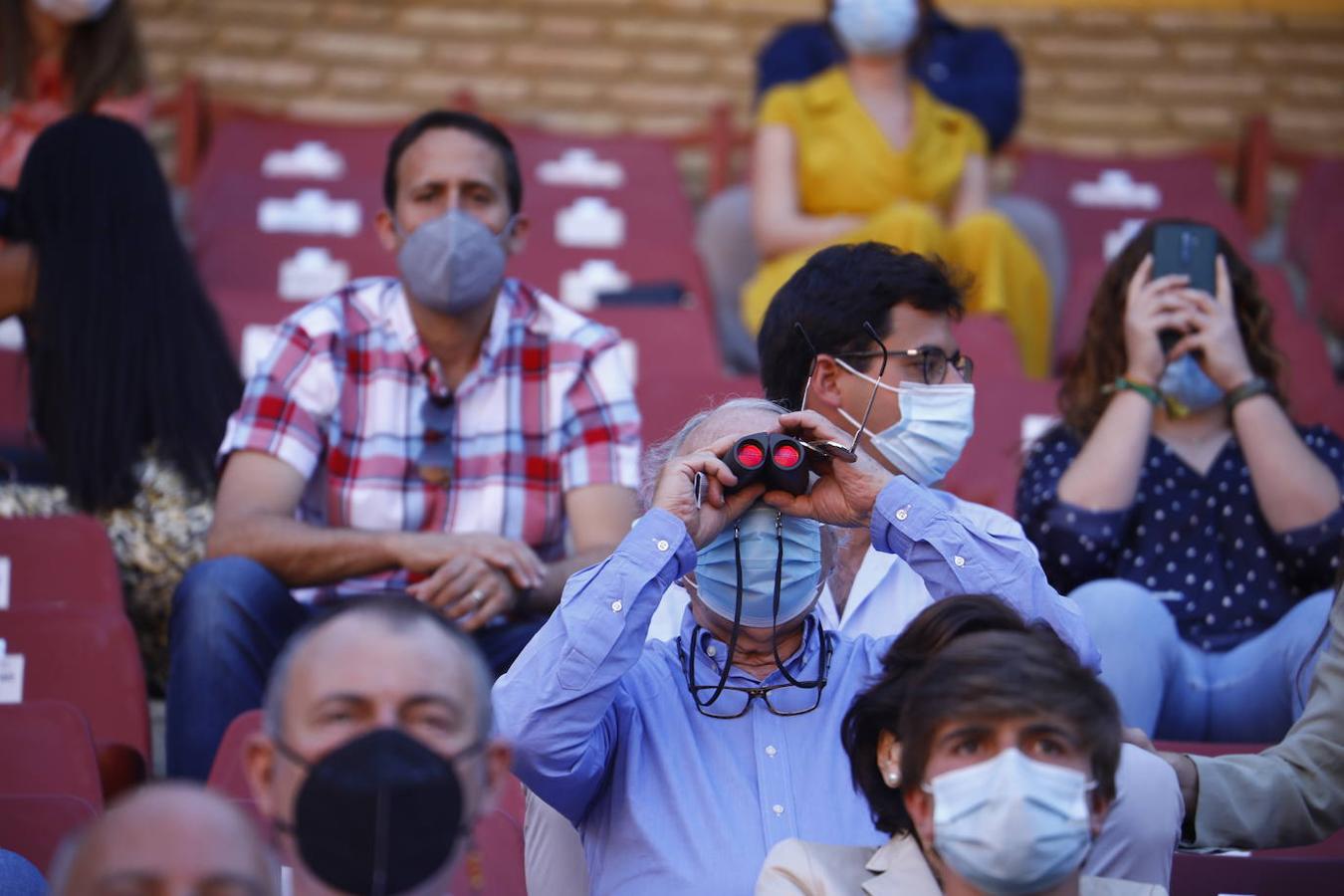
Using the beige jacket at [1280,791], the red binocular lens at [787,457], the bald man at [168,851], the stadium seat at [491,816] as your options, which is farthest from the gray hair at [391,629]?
the beige jacket at [1280,791]

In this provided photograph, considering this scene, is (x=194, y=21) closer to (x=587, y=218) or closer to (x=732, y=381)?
(x=587, y=218)

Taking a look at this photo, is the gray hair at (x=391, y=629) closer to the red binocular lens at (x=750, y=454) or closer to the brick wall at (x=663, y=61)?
the red binocular lens at (x=750, y=454)

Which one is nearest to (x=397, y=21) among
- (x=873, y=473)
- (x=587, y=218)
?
(x=587, y=218)

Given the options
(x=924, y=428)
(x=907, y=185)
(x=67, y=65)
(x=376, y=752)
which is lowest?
(x=376, y=752)

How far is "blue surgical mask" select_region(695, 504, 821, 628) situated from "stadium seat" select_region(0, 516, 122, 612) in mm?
1308

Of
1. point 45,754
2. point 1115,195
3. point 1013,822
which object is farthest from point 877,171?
point 1013,822

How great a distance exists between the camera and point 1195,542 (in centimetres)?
350

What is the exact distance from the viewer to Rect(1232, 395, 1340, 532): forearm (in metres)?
3.41

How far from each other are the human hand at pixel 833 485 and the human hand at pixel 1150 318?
111cm

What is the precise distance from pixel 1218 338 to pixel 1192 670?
0.68 meters

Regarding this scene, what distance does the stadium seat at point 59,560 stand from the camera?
3.35 metres

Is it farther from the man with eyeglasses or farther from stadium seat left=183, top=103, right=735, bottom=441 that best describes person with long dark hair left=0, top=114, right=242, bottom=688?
the man with eyeglasses

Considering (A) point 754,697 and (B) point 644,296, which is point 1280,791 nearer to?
(A) point 754,697

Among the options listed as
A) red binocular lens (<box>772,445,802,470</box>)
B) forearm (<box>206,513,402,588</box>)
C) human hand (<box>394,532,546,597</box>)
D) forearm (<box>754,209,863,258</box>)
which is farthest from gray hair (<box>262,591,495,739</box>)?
forearm (<box>754,209,863,258</box>)
